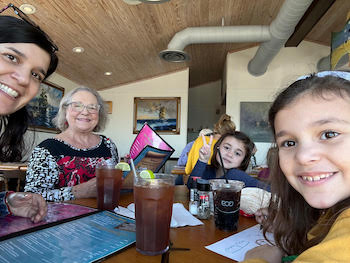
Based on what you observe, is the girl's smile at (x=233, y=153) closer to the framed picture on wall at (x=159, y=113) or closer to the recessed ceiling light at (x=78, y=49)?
the recessed ceiling light at (x=78, y=49)

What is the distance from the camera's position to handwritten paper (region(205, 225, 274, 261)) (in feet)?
2.15

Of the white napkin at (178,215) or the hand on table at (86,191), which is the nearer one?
the white napkin at (178,215)

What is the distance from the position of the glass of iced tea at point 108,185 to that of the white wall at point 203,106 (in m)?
8.45

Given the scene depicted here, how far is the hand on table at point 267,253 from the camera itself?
0.64 metres

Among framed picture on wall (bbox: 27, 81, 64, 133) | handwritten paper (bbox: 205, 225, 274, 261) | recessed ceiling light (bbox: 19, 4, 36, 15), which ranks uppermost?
recessed ceiling light (bbox: 19, 4, 36, 15)

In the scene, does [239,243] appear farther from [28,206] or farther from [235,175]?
[235,175]

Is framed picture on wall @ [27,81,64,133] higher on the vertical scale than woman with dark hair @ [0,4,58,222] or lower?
higher

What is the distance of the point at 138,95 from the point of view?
6.89m

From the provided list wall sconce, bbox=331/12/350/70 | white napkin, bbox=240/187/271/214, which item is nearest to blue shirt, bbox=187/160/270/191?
white napkin, bbox=240/187/271/214

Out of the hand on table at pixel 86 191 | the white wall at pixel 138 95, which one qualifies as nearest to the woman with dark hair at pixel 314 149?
the hand on table at pixel 86 191

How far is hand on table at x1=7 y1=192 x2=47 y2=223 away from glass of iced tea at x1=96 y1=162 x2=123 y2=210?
0.65 ft

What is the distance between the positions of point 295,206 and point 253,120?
541cm

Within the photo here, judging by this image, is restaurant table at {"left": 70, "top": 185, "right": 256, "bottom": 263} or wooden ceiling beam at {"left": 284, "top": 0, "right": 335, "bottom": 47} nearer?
restaurant table at {"left": 70, "top": 185, "right": 256, "bottom": 263}

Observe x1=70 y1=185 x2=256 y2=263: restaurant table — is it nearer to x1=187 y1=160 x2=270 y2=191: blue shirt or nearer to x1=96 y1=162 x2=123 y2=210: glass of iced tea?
x1=96 y1=162 x2=123 y2=210: glass of iced tea
